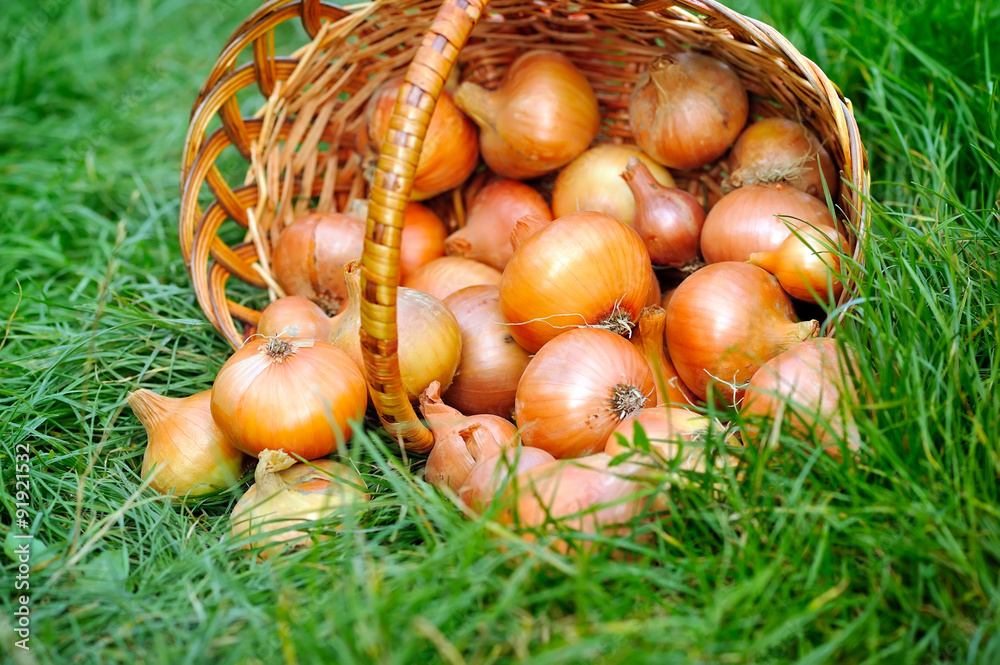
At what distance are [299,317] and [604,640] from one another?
1141 millimetres

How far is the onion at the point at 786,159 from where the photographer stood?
1812 millimetres

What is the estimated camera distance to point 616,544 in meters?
1.17

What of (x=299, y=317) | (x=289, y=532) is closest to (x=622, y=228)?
(x=299, y=317)

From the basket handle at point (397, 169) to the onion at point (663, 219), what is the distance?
68 cm

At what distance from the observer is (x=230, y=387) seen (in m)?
1.49

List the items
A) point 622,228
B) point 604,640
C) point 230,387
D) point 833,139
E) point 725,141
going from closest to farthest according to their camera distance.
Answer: point 604,640, point 230,387, point 622,228, point 833,139, point 725,141

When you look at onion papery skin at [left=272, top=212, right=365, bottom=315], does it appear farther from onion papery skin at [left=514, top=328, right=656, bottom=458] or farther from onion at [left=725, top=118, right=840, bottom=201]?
onion at [left=725, top=118, right=840, bottom=201]

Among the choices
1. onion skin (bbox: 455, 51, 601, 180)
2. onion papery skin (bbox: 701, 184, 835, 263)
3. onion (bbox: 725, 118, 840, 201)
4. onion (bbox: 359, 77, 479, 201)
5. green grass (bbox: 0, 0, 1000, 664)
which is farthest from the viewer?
onion (bbox: 359, 77, 479, 201)

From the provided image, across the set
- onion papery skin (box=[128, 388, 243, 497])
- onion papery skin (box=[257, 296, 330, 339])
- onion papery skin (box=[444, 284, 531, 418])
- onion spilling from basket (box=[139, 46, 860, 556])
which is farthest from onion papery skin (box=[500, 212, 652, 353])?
onion papery skin (box=[128, 388, 243, 497])

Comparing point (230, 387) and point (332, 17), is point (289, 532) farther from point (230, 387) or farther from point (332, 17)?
point (332, 17)

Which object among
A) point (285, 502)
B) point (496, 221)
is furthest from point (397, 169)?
point (496, 221)

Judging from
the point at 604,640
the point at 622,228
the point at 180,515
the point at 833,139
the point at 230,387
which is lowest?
the point at 180,515

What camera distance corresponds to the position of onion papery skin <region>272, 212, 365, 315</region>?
2.00 metres

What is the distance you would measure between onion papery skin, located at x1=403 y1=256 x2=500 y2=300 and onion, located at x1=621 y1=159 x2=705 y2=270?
42cm
